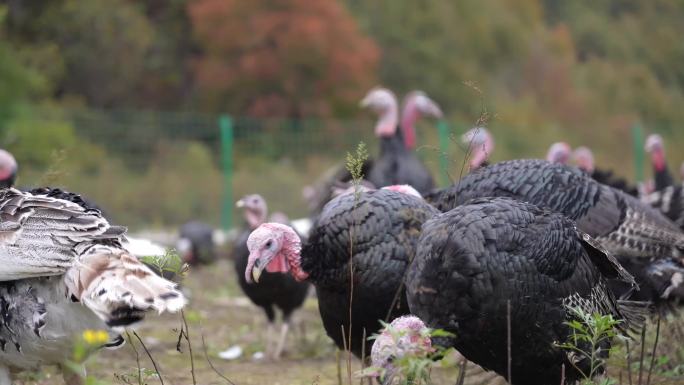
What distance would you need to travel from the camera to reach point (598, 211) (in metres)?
4.63

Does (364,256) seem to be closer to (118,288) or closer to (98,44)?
(118,288)

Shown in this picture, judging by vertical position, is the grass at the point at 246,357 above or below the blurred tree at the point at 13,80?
below

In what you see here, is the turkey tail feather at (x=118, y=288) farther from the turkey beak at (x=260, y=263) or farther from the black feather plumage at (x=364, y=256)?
the black feather plumage at (x=364, y=256)

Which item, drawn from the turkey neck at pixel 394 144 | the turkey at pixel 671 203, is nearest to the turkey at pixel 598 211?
the turkey at pixel 671 203

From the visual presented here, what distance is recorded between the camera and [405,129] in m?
9.12

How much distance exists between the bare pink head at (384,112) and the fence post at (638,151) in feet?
29.8

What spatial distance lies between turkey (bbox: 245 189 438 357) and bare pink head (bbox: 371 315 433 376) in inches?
30.6

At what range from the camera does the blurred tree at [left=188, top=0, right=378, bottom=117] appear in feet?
71.5

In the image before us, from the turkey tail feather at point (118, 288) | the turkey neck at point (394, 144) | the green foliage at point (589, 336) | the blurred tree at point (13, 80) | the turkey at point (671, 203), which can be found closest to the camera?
the turkey tail feather at point (118, 288)

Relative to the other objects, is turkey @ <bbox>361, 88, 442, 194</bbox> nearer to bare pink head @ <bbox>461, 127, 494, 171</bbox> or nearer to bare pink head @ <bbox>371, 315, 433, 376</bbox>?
bare pink head @ <bbox>461, 127, 494, 171</bbox>

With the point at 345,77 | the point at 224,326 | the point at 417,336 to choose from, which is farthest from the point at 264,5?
the point at 417,336

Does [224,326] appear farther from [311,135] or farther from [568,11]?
[568,11]

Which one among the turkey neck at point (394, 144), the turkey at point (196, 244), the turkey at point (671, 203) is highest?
the turkey neck at point (394, 144)

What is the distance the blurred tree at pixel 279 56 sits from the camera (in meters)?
21.8
